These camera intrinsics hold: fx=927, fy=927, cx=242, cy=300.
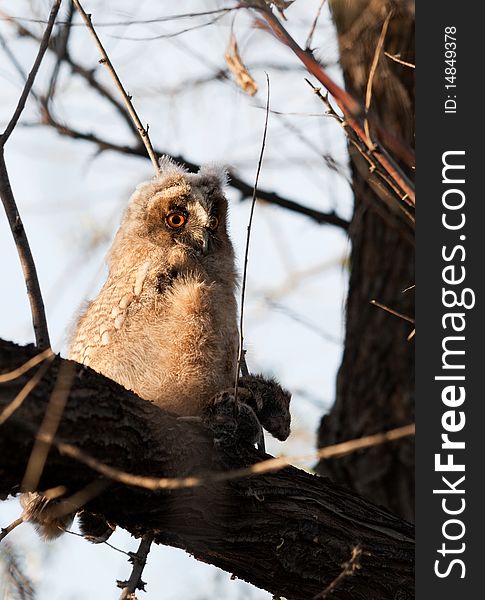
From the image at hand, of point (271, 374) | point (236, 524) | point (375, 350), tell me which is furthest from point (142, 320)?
point (375, 350)

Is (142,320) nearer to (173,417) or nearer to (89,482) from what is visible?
(173,417)

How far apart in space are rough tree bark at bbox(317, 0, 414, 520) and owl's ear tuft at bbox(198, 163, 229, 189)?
1023mm

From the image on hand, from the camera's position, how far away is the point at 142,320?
358 centimetres

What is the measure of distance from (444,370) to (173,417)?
0.90m

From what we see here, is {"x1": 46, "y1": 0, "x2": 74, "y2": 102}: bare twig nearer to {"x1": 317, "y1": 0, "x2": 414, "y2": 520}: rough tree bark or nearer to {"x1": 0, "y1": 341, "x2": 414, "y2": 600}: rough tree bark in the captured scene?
{"x1": 317, "y1": 0, "x2": 414, "y2": 520}: rough tree bark

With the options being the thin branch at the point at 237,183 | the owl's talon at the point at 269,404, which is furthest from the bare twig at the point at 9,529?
the thin branch at the point at 237,183

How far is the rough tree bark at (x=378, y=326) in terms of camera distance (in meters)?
5.56

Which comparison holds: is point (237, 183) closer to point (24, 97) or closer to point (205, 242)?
Result: point (205, 242)

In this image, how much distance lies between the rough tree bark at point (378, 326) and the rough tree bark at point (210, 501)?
2148 mm

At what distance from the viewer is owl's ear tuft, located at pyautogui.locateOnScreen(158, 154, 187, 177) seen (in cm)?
445

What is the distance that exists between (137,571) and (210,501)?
32 centimetres

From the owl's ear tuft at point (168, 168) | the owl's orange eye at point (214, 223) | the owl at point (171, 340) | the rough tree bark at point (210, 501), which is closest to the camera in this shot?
the rough tree bark at point (210, 501)

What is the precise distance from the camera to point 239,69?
11.0ft

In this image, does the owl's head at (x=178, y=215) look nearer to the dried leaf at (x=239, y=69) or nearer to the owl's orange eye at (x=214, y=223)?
the owl's orange eye at (x=214, y=223)
